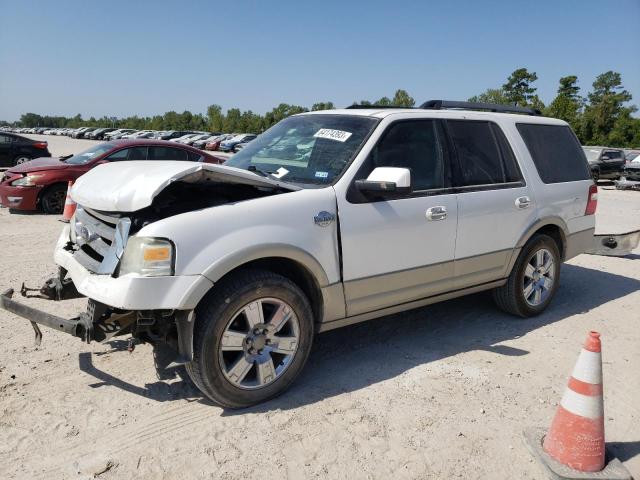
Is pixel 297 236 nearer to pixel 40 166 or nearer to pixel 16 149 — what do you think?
pixel 40 166

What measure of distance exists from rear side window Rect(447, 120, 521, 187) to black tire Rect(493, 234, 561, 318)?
2.28 ft

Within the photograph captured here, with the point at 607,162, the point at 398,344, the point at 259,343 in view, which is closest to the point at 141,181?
the point at 259,343

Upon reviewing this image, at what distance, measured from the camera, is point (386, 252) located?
388cm

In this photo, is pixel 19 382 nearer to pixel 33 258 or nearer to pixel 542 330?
pixel 33 258

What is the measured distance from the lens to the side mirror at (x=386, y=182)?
3574 millimetres

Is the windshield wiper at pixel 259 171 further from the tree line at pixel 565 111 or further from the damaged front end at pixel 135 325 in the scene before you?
the tree line at pixel 565 111

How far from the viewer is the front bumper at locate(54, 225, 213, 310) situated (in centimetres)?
294

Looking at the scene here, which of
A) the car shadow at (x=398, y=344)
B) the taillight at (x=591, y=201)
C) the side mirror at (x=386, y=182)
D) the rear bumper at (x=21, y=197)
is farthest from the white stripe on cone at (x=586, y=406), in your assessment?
the rear bumper at (x=21, y=197)

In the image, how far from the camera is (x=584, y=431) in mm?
2877

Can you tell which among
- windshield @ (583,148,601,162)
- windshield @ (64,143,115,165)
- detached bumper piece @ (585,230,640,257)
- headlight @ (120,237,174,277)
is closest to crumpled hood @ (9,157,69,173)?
windshield @ (64,143,115,165)

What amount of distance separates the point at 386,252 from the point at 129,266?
70.0 inches

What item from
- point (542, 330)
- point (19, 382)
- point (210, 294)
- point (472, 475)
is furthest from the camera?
point (542, 330)

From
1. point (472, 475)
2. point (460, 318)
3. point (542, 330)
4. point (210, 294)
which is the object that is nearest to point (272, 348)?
point (210, 294)

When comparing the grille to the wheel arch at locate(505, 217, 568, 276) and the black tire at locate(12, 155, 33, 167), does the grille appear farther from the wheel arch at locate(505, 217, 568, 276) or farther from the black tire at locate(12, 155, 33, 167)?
the black tire at locate(12, 155, 33, 167)
